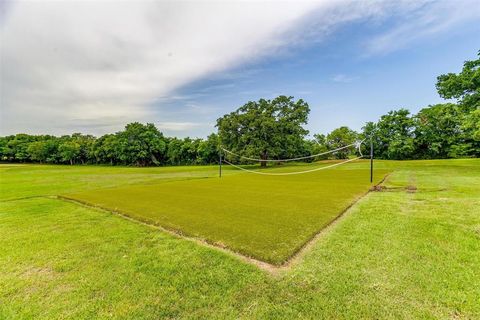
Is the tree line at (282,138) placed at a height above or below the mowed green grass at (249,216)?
above

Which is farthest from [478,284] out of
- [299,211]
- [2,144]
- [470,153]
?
[2,144]

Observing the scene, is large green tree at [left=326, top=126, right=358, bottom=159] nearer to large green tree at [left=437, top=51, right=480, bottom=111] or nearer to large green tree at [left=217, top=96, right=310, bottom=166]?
large green tree at [left=217, top=96, right=310, bottom=166]

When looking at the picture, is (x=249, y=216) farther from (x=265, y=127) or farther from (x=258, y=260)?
(x=265, y=127)

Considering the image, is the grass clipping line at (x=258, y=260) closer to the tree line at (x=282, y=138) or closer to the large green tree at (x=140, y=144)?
the tree line at (x=282, y=138)

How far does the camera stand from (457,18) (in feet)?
43.7

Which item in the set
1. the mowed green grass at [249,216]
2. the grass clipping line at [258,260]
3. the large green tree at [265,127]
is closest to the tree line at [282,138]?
the large green tree at [265,127]

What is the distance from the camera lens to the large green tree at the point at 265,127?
3234 centimetres

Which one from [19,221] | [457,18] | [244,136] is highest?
[457,18]

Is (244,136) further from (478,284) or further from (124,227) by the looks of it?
(478,284)

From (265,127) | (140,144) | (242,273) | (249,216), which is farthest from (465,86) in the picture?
(140,144)

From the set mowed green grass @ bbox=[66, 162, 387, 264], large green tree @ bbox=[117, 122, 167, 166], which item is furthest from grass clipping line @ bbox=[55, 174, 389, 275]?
large green tree @ bbox=[117, 122, 167, 166]

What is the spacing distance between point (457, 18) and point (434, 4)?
6.85ft

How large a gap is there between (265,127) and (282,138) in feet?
9.46

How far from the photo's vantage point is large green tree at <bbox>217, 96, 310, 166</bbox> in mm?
32344
